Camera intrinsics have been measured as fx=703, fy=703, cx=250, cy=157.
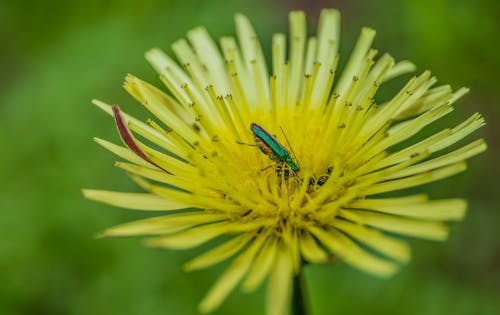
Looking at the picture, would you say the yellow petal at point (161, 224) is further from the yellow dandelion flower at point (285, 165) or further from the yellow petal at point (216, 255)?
the yellow petal at point (216, 255)

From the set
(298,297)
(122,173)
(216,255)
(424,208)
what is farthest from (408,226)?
(122,173)

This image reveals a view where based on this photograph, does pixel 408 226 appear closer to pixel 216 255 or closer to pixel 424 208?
pixel 424 208

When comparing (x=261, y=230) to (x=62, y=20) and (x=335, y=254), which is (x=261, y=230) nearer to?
(x=335, y=254)

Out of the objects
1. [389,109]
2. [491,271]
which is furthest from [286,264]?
[491,271]

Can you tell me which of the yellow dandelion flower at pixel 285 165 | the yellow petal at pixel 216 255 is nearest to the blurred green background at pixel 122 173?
the yellow dandelion flower at pixel 285 165

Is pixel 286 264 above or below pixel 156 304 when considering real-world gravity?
above

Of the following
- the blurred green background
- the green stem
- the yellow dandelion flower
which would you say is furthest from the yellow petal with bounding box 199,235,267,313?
the blurred green background
